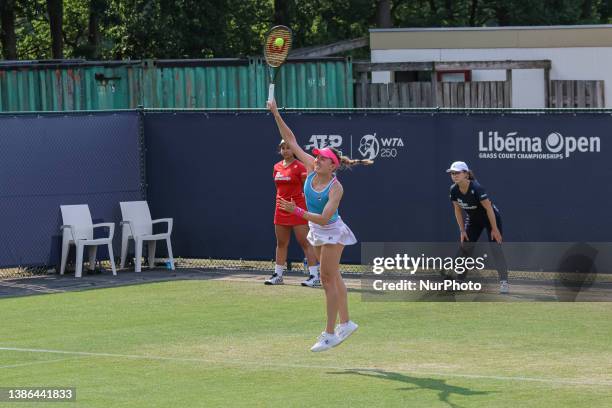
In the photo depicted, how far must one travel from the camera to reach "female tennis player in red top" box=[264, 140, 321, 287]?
1680 cm

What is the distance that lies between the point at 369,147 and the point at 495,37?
1098 centimetres

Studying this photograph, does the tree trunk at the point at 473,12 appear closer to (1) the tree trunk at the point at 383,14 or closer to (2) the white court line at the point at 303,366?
(1) the tree trunk at the point at 383,14

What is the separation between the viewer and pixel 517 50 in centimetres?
2833

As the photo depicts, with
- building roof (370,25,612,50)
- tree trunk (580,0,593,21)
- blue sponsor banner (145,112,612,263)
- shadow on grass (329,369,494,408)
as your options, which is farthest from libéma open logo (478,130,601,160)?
tree trunk (580,0,593,21)

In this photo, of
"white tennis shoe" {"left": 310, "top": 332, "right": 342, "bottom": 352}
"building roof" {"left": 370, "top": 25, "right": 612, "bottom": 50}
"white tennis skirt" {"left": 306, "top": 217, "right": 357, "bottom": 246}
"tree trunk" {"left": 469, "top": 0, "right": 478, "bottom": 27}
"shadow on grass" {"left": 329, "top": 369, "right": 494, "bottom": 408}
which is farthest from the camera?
"tree trunk" {"left": 469, "top": 0, "right": 478, "bottom": 27}

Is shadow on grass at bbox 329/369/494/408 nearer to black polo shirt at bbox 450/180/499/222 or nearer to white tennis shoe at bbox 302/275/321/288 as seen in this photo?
black polo shirt at bbox 450/180/499/222

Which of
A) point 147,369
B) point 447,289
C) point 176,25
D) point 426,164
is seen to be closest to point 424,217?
point 426,164

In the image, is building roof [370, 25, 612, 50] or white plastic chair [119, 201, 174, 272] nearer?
white plastic chair [119, 201, 174, 272]

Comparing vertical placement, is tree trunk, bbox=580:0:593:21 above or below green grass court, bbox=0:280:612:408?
above

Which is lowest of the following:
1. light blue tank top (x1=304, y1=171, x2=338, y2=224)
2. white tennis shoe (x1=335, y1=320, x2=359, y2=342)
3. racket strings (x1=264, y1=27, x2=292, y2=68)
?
white tennis shoe (x1=335, y1=320, x2=359, y2=342)

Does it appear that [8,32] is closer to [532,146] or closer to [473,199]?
[532,146]

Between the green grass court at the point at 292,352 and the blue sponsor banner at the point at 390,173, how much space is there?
7.80ft

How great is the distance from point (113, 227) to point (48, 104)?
568cm

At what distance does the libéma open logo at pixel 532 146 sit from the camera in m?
17.3
